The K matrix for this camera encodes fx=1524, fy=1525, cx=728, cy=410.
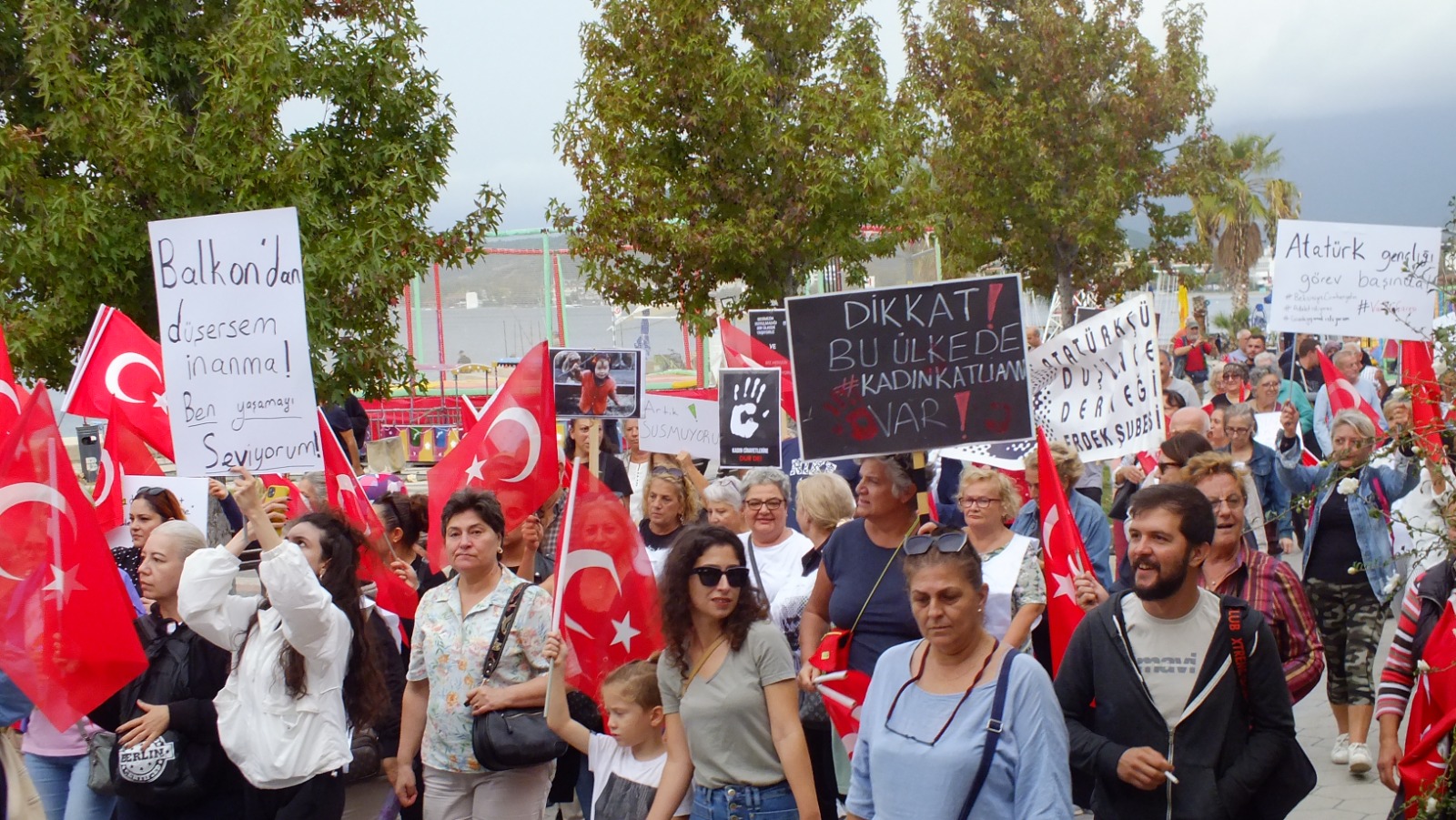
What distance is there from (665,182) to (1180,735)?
52.2 ft

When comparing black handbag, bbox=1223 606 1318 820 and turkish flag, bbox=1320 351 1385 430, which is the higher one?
turkish flag, bbox=1320 351 1385 430

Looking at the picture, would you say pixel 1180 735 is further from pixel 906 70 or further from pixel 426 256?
pixel 906 70

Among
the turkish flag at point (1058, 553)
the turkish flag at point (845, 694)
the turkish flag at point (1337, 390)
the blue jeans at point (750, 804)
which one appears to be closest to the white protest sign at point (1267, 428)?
the turkish flag at point (1337, 390)

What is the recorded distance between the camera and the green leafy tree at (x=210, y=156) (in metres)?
12.0

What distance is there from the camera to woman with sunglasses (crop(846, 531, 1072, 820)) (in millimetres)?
3805

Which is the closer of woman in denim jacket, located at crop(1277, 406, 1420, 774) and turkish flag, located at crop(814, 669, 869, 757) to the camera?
turkish flag, located at crop(814, 669, 869, 757)

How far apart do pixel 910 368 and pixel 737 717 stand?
6.06 ft

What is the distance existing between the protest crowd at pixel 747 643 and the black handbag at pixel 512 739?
1cm

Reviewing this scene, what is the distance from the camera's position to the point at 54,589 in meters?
5.47

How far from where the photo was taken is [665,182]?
1944 cm

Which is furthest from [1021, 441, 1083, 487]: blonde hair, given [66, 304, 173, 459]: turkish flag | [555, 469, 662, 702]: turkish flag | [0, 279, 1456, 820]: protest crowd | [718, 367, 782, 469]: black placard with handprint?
[66, 304, 173, 459]: turkish flag

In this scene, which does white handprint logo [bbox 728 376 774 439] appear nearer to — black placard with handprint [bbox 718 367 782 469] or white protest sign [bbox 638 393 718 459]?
black placard with handprint [bbox 718 367 782 469]

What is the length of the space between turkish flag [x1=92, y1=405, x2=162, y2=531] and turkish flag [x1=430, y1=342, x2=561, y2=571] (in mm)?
1995

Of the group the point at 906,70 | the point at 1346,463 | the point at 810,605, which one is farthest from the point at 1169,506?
the point at 906,70
